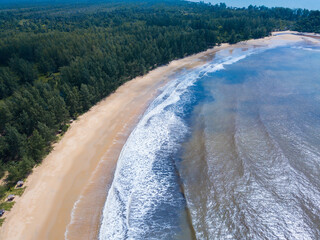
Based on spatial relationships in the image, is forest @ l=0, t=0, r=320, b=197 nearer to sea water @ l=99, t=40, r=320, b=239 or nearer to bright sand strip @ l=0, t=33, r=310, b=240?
bright sand strip @ l=0, t=33, r=310, b=240

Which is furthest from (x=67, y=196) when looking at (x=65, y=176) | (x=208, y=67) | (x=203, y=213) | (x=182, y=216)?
(x=208, y=67)

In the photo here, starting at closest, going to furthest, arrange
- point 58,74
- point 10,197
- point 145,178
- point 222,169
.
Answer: point 10,197 → point 145,178 → point 222,169 → point 58,74

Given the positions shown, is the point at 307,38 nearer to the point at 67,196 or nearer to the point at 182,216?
the point at 182,216

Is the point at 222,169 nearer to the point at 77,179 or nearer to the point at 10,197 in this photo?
the point at 77,179

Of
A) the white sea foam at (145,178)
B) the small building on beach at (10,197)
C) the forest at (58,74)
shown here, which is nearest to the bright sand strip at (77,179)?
the small building on beach at (10,197)

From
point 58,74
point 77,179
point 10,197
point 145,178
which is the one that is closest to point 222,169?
point 145,178
